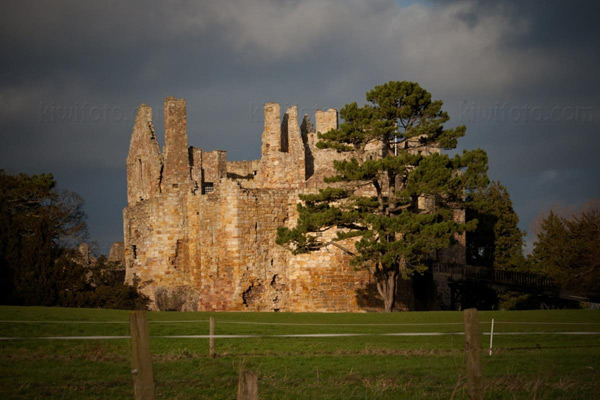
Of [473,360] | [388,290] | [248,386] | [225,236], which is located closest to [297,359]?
[473,360]

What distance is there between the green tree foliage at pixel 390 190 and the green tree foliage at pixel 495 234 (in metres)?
18.3

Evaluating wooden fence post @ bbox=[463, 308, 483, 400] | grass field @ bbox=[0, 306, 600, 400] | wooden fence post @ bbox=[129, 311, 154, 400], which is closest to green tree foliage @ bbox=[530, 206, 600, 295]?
grass field @ bbox=[0, 306, 600, 400]

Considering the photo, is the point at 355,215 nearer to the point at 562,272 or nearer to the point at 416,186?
the point at 416,186

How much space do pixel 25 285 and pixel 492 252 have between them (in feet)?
96.0

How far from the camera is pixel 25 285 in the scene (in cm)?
2775

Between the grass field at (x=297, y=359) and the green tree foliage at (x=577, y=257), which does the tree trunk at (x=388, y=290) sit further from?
the green tree foliage at (x=577, y=257)

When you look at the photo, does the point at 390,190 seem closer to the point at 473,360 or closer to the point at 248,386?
the point at 473,360

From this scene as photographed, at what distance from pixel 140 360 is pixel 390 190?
72.5 ft

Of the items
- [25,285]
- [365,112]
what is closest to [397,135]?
[365,112]

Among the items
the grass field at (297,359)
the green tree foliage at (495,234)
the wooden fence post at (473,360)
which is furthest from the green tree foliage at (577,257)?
the wooden fence post at (473,360)

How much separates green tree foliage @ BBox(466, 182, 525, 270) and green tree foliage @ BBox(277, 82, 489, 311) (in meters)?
18.3

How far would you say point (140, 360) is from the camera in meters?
6.75

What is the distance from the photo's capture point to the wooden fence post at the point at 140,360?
22.0 feet

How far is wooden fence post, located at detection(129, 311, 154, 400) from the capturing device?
6.72 metres
